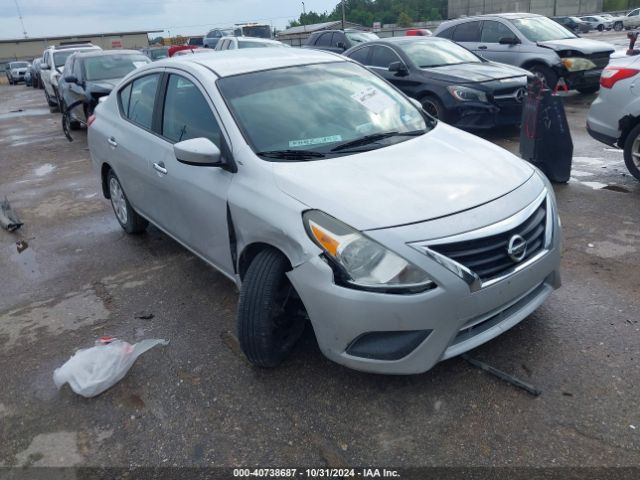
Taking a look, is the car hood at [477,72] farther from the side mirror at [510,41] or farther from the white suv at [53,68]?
the white suv at [53,68]

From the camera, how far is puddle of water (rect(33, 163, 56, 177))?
29.0 feet

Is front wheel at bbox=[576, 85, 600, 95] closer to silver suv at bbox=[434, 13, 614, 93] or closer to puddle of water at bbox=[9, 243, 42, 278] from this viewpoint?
silver suv at bbox=[434, 13, 614, 93]

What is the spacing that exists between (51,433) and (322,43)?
14.1 meters

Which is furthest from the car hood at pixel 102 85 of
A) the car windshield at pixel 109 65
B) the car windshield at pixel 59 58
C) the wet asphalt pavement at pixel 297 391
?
the wet asphalt pavement at pixel 297 391

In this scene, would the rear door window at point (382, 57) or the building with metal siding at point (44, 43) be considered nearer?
the rear door window at point (382, 57)

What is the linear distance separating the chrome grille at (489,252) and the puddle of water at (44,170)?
807 centimetres

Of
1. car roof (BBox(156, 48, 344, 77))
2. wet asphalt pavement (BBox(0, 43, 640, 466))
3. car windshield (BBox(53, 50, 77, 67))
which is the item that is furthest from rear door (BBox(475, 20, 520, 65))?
car windshield (BBox(53, 50, 77, 67))

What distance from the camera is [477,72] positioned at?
8328mm

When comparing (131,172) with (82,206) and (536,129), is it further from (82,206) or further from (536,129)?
(536,129)

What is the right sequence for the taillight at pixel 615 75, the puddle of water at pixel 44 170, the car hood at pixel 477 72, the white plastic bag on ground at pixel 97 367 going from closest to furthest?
1. the white plastic bag on ground at pixel 97 367
2. the taillight at pixel 615 75
3. the car hood at pixel 477 72
4. the puddle of water at pixel 44 170

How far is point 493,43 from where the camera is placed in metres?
11.2

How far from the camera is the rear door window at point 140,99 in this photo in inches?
170

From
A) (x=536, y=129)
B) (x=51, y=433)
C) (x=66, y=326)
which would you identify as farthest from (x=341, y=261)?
(x=536, y=129)

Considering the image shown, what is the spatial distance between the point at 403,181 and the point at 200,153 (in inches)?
46.9
